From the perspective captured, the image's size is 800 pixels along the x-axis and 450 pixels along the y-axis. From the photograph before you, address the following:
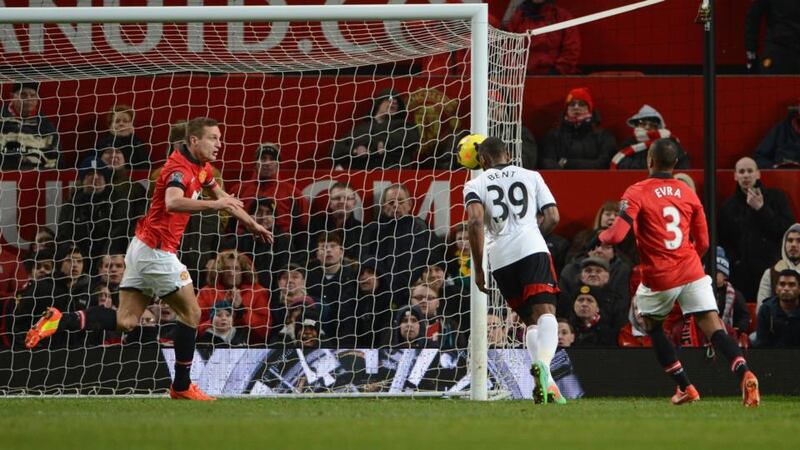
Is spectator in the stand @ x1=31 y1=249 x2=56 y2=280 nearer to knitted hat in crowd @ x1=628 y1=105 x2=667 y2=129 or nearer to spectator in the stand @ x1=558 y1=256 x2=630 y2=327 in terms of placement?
spectator in the stand @ x1=558 y1=256 x2=630 y2=327

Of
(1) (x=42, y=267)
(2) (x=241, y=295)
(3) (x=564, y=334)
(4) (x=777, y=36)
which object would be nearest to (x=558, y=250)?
(3) (x=564, y=334)

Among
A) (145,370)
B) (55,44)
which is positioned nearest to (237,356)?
(145,370)

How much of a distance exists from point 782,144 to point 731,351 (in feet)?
15.7

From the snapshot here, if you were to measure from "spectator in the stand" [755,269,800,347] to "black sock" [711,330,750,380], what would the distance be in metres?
2.44

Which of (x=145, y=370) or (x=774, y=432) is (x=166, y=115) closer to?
(x=145, y=370)

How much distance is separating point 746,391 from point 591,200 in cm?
408

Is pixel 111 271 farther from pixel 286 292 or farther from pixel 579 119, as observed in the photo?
pixel 579 119

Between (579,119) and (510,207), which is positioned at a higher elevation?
(579,119)

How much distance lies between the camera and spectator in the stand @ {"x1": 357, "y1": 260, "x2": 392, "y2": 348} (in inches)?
430

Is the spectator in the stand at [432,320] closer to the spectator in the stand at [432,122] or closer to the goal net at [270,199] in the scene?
the goal net at [270,199]

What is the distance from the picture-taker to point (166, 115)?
512 inches

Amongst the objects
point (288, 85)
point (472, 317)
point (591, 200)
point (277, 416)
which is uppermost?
point (288, 85)

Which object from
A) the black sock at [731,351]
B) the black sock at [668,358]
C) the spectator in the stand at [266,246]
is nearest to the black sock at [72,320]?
the spectator in the stand at [266,246]

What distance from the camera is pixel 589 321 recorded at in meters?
11.0
